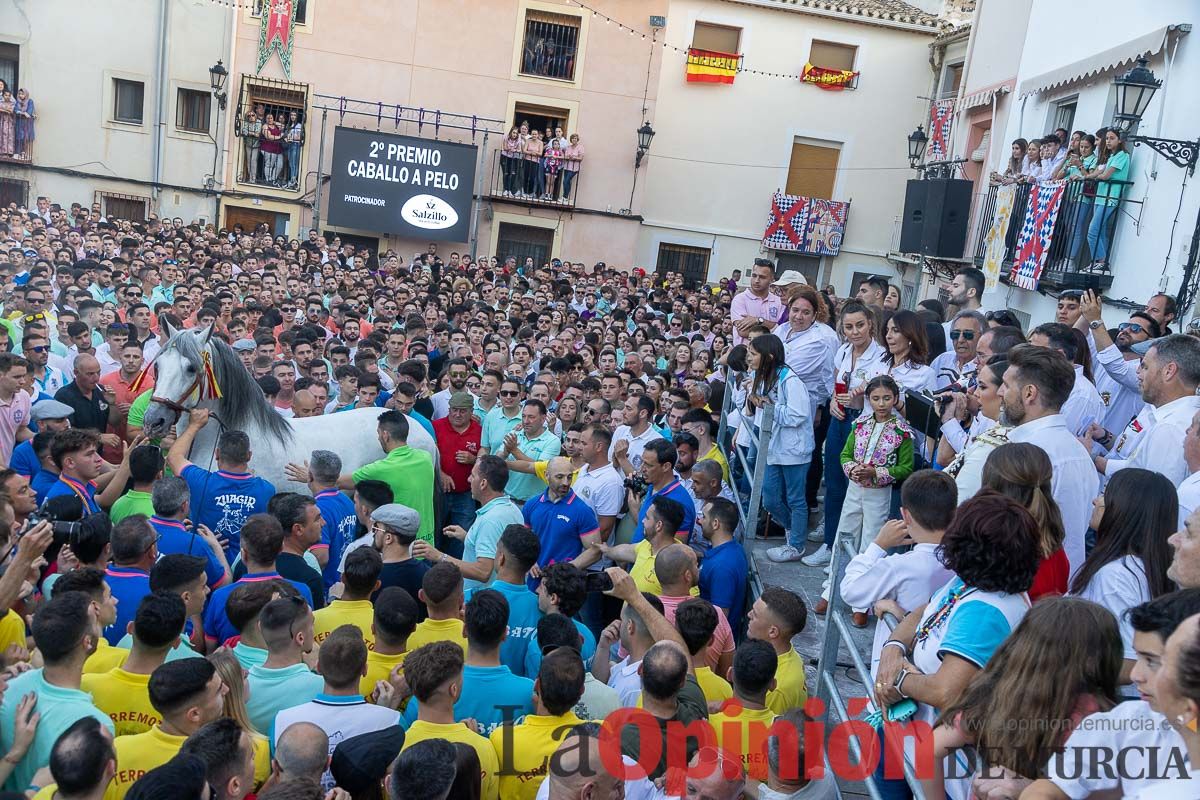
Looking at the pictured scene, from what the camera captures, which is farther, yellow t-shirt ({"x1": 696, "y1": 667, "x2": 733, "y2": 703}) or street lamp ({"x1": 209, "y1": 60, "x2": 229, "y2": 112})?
street lamp ({"x1": 209, "y1": 60, "x2": 229, "y2": 112})

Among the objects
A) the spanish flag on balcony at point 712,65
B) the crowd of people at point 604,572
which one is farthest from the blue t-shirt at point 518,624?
the spanish flag on balcony at point 712,65

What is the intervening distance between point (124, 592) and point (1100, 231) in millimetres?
10043

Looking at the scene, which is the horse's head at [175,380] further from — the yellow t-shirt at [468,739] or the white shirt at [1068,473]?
the white shirt at [1068,473]

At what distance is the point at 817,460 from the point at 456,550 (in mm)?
2808

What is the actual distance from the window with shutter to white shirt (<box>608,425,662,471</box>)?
746 inches

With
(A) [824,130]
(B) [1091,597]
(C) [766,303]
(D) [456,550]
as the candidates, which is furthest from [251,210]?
(B) [1091,597]

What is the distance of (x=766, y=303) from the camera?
1046 cm

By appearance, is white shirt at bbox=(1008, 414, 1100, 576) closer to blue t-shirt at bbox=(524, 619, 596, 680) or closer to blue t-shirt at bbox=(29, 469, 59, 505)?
blue t-shirt at bbox=(524, 619, 596, 680)

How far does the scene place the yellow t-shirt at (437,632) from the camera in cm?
458

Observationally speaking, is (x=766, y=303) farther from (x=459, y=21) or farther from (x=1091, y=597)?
(x=459, y=21)

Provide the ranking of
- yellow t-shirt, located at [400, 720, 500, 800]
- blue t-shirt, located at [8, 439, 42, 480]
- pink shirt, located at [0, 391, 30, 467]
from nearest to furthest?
yellow t-shirt, located at [400, 720, 500, 800], blue t-shirt, located at [8, 439, 42, 480], pink shirt, located at [0, 391, 30, 467]

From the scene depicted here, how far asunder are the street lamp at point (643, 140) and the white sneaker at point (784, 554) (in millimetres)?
17825

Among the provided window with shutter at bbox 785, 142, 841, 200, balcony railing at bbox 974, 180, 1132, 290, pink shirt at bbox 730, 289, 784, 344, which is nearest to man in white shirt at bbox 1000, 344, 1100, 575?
pink shirt at bbox 730, 289, 784, 344

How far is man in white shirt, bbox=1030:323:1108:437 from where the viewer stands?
5.65m
